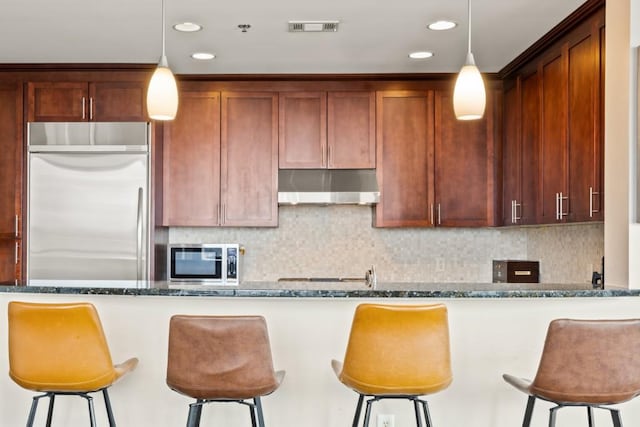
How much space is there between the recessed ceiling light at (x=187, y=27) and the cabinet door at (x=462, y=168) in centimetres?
196

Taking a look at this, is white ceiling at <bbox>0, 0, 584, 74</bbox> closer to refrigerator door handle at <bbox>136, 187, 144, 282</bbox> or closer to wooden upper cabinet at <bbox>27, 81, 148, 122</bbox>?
wooden upper cabinet at <bbox>27, 81, 148, 122</bbox>

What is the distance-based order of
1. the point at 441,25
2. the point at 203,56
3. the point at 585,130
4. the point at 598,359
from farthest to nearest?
the point at 203,56 → the point at 441,25 → the point at 585,130 → the point at 598,359

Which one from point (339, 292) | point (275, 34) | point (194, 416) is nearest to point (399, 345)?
point (339, 292)

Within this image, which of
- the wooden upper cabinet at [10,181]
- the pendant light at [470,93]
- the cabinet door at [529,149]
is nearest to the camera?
the pendant light at [470,93]

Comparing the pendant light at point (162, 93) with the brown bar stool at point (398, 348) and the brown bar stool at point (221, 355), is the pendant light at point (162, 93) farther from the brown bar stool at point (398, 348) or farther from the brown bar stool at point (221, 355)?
the brown bar stool at point (398, 348)

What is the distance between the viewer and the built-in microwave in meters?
4.81

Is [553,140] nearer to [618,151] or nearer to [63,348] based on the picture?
[618,151]

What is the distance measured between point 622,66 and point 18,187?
3910mm

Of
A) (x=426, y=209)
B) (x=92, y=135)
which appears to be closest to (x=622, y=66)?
(x=426, y=209)

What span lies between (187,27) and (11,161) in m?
1.86

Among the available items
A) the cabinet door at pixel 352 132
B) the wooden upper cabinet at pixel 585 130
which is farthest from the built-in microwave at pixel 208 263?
the wooden upper cabinet at pixel 585 130

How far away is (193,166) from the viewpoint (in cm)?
493

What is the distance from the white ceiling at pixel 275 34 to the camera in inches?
134

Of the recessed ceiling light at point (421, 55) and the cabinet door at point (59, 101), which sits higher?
the recessed ceiling light at point (421, 55)
